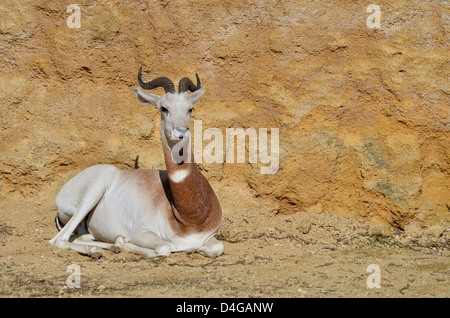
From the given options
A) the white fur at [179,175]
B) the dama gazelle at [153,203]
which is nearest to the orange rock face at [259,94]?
the dama gazelle at [153,203]

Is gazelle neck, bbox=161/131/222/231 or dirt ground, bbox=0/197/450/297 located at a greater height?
gazelle neck, bbox=161/131/222/231

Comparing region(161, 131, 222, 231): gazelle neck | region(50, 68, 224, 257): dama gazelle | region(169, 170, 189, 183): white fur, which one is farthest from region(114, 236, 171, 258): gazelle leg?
region(169, 170, 189, 183): white fur

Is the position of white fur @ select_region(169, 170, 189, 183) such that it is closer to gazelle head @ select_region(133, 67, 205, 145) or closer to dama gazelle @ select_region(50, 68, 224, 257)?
dama gazelle @ select_region(50, 68, 224, 257)

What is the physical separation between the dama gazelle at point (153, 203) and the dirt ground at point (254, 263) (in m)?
0.23

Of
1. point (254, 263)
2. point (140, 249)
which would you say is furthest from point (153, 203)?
A: point (254, 263)

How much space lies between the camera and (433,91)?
948 centimetres

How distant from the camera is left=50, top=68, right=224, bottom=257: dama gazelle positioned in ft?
27.1

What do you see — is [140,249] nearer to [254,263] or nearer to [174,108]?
[254,263]

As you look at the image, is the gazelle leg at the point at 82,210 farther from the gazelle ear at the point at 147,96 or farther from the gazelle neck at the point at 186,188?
the gazelle ear at the point at 147,96

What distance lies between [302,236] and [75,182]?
3.10 meters

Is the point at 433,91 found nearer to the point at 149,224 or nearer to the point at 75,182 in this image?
the point at 149,224

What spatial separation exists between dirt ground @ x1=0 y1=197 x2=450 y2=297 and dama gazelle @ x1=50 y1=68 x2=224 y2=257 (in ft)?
0.76

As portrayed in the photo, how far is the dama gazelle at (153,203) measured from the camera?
8258mm

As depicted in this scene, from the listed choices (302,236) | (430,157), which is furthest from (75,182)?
(430,157)
